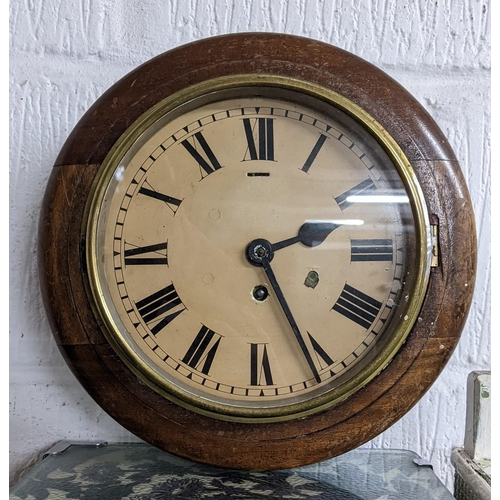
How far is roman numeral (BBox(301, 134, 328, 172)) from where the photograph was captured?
666 mm

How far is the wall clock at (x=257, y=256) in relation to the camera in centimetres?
65

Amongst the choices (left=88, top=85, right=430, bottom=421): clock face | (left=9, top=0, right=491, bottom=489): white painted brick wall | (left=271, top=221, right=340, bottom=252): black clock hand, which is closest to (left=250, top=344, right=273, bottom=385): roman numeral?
(left=88, top=85, right=430, bottom=421): clock face

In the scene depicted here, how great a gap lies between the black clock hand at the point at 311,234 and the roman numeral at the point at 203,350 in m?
0.11

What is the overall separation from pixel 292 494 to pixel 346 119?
0.40m

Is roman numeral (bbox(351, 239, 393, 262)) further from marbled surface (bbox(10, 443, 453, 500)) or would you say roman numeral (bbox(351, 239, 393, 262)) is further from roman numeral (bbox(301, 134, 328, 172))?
marbled surface (bbox(10, 443, 453, 500))

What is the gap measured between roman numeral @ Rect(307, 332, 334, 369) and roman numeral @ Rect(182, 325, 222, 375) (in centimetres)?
10

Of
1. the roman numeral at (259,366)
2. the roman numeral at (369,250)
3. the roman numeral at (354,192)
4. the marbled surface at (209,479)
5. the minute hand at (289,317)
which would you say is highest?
the roman numeral at (354,192)

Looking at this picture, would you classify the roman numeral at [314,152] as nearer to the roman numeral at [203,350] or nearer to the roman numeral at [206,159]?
the roman numeral at [206,159]

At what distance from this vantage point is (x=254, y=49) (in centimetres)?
67

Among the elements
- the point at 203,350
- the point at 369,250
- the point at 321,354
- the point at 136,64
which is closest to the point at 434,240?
the point at 369,250

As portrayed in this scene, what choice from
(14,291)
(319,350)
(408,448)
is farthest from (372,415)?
(14,291)

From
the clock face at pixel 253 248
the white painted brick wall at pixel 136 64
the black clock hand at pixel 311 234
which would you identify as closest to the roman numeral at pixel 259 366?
the clock face at pixel 253 248

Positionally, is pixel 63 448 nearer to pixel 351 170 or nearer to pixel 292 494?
pixel 292 494

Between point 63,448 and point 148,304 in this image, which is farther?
point 63,448
